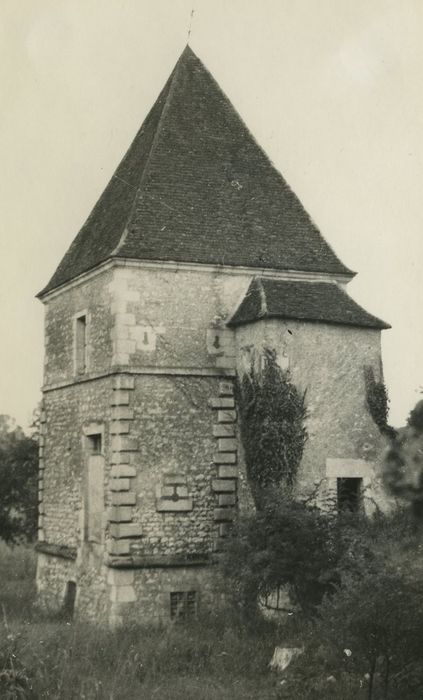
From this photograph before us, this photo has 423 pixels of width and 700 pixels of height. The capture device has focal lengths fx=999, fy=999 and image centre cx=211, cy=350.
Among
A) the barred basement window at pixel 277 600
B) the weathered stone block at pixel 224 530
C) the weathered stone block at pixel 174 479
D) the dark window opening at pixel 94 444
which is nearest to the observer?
the barred basement window at pixel 277 600

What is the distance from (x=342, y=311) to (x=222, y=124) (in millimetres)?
5210

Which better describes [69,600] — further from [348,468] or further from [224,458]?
[348,468]

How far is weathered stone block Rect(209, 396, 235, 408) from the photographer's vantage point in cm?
1795

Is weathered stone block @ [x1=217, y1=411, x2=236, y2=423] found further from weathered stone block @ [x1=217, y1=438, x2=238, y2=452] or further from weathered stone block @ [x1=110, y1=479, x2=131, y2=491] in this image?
weathered stone block @ [x1=110, y1=479, x2=131, y2=491]

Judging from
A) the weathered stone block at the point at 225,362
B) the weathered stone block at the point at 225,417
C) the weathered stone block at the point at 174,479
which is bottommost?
the weathered stone block at the point at 174,479

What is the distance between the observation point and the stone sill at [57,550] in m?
19.2

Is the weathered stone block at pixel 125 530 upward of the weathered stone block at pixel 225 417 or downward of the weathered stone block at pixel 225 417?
downward

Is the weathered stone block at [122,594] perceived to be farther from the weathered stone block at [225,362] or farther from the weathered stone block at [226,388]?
the weathered stone block at [225,362]

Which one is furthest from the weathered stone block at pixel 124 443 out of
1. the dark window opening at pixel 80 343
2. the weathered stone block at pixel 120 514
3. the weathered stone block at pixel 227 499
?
the dark window opening at pixel 80 343

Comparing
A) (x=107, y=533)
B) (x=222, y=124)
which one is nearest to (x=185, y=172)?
(x=222, y=124)

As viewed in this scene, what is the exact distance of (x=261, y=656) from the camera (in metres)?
14.4

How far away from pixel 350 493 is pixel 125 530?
13.3ft

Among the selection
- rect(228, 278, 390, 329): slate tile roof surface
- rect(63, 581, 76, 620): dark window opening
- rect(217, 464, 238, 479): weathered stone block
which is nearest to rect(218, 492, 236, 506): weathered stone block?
rect(217, 464, 238, 479): weathered stone block

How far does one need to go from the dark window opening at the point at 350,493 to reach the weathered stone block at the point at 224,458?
1916mm
